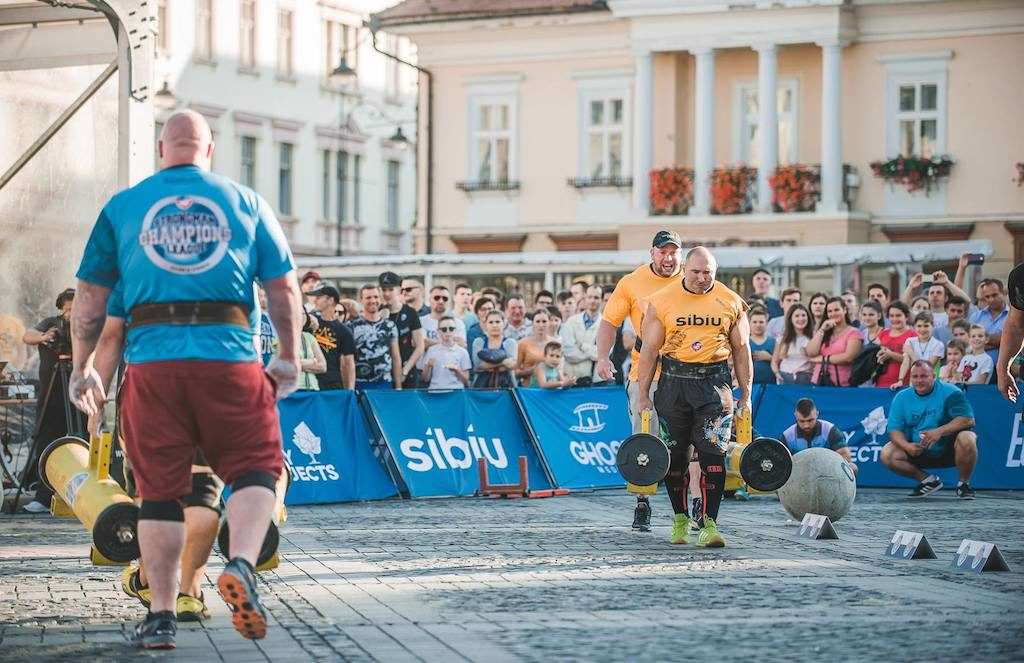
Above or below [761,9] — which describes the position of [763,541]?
below

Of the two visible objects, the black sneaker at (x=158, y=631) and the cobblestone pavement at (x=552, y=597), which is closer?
the black sneaker at (x=158, y=631)

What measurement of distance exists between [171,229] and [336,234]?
55.4m

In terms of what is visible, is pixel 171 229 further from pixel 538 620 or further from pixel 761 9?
pixel 761 9

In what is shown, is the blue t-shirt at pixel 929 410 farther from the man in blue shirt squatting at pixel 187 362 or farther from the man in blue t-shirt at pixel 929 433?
the man in blue shirt squatting at pixel 187 362

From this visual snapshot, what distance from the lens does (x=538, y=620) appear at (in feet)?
30.0

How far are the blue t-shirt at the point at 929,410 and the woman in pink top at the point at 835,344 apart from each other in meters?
1.21

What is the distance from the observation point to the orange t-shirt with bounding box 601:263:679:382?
14.6 m

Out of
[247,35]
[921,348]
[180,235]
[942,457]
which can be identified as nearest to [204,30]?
[247,35]

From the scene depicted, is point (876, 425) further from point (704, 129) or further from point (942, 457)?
point (704, 129)

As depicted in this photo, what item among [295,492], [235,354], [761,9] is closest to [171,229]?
[235,354]

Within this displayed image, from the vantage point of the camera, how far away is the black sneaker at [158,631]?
320 inches

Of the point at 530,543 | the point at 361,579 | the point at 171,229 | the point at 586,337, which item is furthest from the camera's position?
the point at 586,337

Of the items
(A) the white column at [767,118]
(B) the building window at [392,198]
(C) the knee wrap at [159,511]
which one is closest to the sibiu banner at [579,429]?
(C) the knee wrap at [159,511]

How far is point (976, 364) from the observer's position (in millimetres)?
20047
